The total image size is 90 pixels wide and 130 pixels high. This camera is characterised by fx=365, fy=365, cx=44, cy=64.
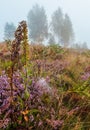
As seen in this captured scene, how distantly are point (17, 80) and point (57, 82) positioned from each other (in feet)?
3.91

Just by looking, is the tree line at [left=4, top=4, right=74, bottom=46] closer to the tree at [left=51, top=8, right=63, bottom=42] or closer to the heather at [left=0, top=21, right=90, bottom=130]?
the tree at [left=51, top=8, right=63, bottom=42]

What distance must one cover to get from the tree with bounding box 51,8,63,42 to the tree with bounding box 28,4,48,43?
8.11 feet

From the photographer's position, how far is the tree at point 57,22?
10581 centimetres

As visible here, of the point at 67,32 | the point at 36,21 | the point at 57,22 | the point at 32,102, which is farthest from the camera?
the point at 36,21

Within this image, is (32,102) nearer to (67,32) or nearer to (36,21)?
(67,32)

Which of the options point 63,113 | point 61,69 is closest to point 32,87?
point 63,113

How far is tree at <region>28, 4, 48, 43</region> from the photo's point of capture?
10631 centimetres

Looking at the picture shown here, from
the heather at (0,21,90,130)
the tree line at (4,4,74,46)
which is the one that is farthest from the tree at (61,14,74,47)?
the heather at (0,21,90,130)

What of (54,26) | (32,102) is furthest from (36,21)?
(32,102)

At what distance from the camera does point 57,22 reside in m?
108

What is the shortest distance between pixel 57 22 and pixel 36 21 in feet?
22.9

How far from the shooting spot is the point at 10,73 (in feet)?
10.9

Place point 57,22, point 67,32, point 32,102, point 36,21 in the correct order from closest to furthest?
point 32,102
point 67,32
point 57,22
point 36,21

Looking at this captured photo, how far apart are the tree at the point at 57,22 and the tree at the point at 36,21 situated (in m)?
2.47
